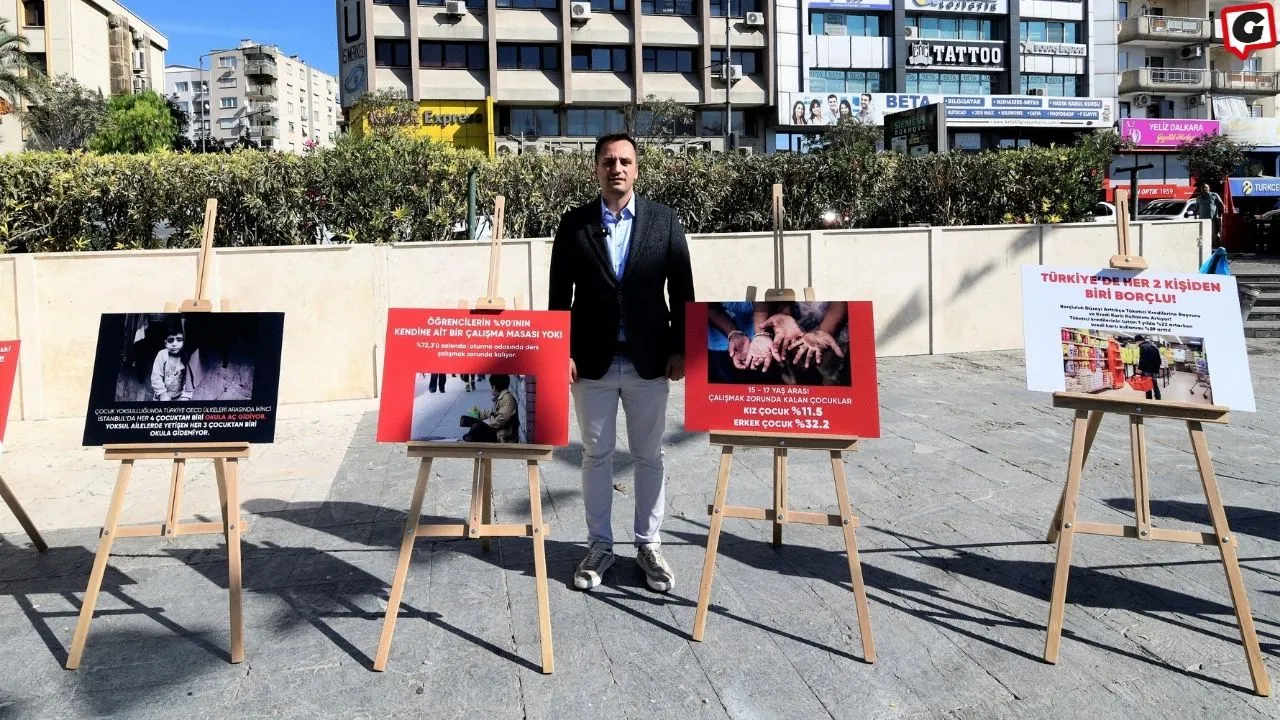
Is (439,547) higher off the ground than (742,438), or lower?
lower

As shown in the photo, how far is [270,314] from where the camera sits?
12.0ft

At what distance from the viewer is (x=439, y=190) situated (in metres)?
9.04

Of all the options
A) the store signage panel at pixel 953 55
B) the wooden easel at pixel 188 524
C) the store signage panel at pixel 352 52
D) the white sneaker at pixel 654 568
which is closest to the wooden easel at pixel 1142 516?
the white sneaker at pixel 654 568

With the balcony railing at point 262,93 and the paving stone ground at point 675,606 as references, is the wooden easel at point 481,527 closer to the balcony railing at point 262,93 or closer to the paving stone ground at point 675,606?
the paving stone ground at point 675,606

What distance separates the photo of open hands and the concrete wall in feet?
16.6

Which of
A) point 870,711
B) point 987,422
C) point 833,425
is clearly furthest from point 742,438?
point 987,422

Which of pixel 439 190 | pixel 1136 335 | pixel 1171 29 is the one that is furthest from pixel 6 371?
pixel 1171 29

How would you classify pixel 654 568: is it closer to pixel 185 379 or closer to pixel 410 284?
pixel 185 379

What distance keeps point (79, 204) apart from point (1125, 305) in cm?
839

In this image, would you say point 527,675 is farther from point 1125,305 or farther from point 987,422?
point 987,422

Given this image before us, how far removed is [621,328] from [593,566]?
3.24 feet

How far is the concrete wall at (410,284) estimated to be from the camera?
777 cm

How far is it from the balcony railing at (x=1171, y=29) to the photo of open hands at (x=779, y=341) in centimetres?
5316
